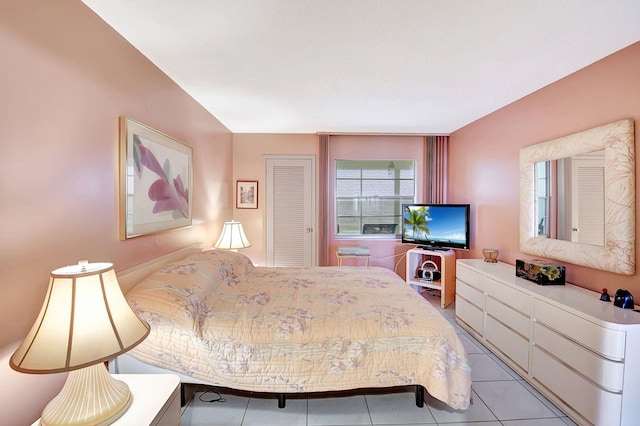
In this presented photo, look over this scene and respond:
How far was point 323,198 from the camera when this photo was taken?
4395 millimetres

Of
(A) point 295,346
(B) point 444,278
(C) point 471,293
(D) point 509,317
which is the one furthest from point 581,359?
(B) point 444,278

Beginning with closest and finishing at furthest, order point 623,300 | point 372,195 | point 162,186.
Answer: point 623,300 < point 162,186 < point 372,195

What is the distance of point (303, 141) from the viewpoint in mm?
4414

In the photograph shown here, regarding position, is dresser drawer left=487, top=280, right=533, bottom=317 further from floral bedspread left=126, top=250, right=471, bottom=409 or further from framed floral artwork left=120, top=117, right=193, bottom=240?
framed floral artwork left=120, top=117, right=193, bottom=240

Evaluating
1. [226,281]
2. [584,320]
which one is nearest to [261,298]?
[226,281]

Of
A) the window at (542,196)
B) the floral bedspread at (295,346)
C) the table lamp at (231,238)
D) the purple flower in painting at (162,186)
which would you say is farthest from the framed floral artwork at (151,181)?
the window at (542,196)

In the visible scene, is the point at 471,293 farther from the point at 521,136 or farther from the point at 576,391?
the point at 521,136

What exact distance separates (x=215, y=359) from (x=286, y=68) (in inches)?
83.8

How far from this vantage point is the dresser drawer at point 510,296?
7.37ft

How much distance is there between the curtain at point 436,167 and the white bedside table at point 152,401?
4092 mm

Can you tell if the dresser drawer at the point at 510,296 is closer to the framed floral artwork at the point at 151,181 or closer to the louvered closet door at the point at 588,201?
the louvered closet door at the point at 588,201

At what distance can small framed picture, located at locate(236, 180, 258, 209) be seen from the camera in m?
4.39

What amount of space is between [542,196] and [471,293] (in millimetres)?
1157

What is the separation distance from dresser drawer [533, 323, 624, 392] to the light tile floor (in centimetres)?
39
